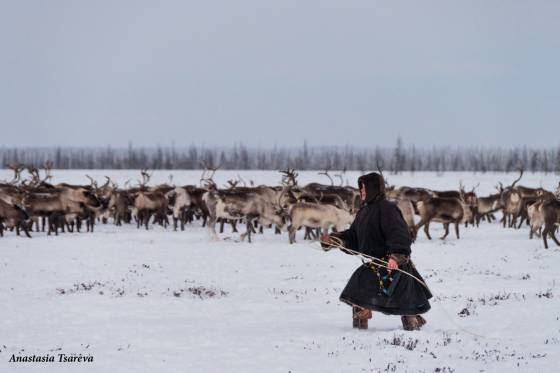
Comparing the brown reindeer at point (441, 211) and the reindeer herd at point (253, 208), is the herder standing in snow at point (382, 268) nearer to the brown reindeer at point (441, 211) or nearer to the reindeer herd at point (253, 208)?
the reindeer herd at point (253, 208)

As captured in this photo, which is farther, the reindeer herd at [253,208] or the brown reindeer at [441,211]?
the brown reindeer at [441,211]

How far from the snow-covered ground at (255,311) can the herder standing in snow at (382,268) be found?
0.32m

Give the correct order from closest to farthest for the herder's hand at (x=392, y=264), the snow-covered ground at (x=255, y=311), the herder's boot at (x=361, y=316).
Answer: the snow-covered ground at (x=255, y=311) < the herder's hand at (x=392, y=264) < the herder's boot at (x=361, y=316)

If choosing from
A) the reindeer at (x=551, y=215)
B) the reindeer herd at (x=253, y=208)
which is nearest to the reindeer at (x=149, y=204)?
the reindeer herd at (x=253, y=208)

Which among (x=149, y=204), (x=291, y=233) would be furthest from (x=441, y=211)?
(x=149, y=204)

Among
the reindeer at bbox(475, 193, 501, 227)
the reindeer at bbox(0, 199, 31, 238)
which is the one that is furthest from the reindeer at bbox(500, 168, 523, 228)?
the reindeer at bbox(0, 199, 31, 238)

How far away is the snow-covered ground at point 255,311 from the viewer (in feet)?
23.4

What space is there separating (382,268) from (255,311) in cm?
288

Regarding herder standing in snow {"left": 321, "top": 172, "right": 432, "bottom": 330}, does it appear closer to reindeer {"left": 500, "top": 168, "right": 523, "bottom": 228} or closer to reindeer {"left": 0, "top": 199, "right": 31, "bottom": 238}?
reindeer {"left": 0, "top": 199, "right": 31, "bottom": 238}

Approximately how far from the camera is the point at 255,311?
10375 millimetres

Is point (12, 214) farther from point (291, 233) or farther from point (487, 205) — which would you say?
point (487, 205)

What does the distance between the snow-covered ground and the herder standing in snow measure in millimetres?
322

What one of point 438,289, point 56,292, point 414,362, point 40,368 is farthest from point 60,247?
point 414,362

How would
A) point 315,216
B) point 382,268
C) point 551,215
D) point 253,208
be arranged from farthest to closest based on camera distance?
point 253,208
point 315,216
point 551,215
point 382,268
